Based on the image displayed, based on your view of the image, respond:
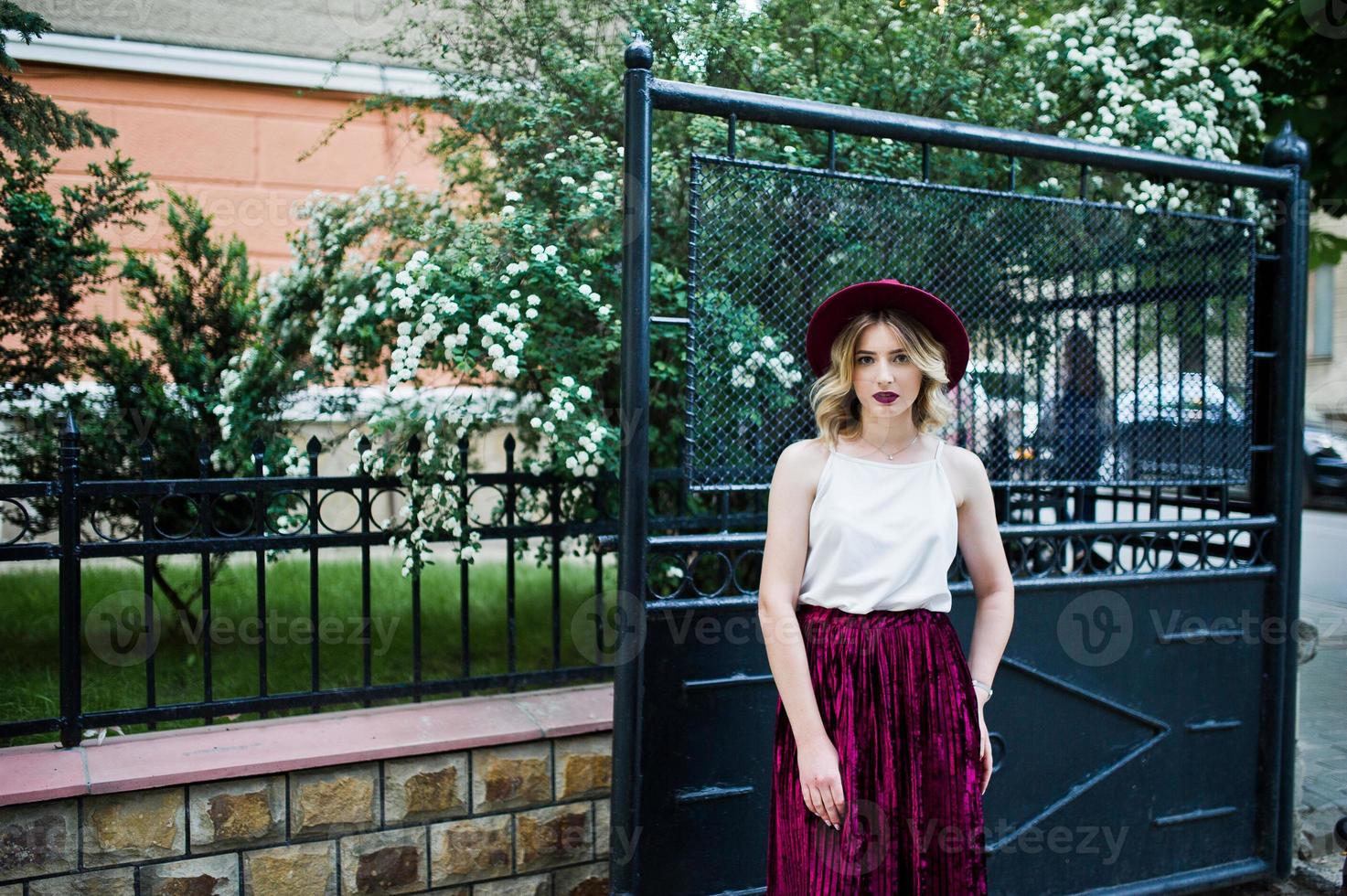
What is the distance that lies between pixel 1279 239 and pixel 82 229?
453 centimetres

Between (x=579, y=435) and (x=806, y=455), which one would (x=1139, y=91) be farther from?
(x=806, y=455)

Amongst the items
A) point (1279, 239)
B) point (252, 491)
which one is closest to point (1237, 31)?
point (1279, 239)

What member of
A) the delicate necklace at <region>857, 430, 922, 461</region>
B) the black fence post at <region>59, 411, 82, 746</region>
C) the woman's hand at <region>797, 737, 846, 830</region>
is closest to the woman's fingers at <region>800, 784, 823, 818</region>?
the woman's hand at <region>797, 737, 846, 830</region>

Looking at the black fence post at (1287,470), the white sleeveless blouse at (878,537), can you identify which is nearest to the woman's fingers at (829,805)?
the white sleeveless blouse at (878,537)

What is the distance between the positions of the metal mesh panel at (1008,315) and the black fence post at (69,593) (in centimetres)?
181

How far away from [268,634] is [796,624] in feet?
9.70

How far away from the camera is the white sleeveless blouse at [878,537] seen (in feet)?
7.16

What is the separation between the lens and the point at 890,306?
7.45 ft

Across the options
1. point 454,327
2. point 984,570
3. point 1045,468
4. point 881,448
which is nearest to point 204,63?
point 454,327

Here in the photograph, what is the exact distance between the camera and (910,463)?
2.26 metres

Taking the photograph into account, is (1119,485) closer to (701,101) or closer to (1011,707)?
(1011,707)

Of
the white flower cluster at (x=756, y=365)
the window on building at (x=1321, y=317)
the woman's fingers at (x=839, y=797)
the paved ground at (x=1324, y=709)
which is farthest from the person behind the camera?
the window on building at (x=1321, y=317)

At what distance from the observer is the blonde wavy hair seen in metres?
2.23

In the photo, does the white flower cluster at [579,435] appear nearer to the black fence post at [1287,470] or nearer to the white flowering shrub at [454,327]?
the white flowering shrub at [454,327]
